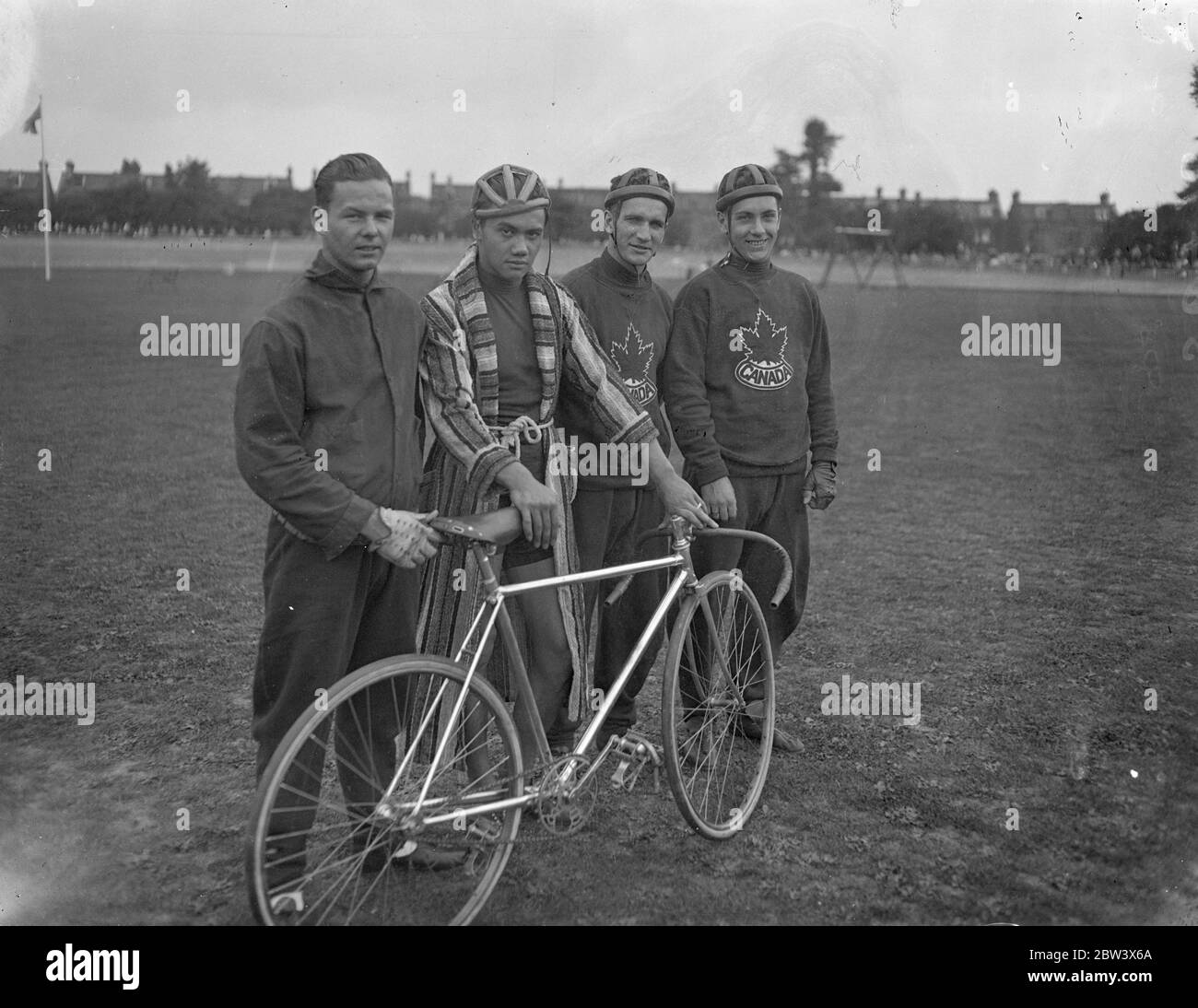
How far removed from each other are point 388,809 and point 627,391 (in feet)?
5.43

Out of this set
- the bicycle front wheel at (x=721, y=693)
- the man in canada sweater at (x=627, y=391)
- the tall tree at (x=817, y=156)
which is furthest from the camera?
the tall tree at (x=817, y=156)

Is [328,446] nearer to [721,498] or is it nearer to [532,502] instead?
[532,502]

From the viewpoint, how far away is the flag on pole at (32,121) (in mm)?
3923

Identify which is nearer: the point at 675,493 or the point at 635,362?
the point at 675,493

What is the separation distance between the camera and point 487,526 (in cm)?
313

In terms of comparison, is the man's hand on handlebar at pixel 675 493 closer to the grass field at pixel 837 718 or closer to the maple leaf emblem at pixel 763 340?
the maple leaf emblem at pixel 763 340

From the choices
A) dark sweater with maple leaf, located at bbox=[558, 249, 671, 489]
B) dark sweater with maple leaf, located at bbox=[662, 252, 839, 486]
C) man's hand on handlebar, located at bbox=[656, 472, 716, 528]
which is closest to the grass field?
man's hand on handlebar, located at bbox=[656, 472, 716, 528]

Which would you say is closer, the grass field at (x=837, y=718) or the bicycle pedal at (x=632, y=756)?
the grass field at (x=837, y=718)

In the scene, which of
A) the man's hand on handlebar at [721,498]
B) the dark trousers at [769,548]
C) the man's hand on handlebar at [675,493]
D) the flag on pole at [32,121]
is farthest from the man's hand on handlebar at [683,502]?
the flag on pole at [32,121]

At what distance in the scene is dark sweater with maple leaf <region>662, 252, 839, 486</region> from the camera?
4273 mm

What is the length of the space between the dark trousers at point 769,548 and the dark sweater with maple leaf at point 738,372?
80 millimetres

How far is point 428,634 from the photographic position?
3555mm

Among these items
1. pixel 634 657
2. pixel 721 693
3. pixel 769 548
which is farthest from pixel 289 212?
pixel 634 657
